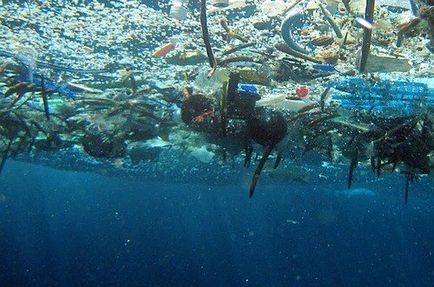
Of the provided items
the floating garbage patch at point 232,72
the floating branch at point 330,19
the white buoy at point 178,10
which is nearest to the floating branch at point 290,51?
the floating garbage patch at point 232,72

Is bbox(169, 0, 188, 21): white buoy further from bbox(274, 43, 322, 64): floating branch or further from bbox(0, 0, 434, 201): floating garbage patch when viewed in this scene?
bbox(274, 43, 322, 64): floating branch

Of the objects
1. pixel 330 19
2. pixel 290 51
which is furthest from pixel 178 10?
pixel 330 19

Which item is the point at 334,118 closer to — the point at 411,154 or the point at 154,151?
the point at 411,154

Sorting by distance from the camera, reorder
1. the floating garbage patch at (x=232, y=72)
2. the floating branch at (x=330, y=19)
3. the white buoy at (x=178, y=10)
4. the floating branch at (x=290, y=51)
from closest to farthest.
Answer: the floating branch at (x=330, y=19), the white buoy at (x=178, y=10), the floating garbage patch at (x=232, y=72), the floating branch at (x=290, y=51)

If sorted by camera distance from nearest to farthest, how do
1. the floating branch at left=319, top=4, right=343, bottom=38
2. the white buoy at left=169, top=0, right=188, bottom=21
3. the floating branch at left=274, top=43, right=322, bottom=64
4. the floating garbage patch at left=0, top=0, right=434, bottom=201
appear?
the floating branch at left=319, top=4, right=343, bottom=38
the white buoy at left=169, top=0, right=188, bottom=21
the floating garbage patch at left=0, top=0, right=434, bottom=201
the floating branch at left=274, top=43, right=322, bottom=64

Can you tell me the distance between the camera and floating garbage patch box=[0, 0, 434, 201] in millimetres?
6312

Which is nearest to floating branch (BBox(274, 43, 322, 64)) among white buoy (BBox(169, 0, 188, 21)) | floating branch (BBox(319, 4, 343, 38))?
floating branch (BBox(319, 4, 343, 38))

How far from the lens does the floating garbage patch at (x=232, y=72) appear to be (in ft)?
20.7

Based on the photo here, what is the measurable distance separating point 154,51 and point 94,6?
1712 millimetres

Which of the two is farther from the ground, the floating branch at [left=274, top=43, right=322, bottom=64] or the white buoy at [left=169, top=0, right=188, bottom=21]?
the white buoy at [left=169, top=0, right=188, bottom=21]

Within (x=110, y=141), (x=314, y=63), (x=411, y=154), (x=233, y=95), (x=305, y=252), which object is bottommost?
(x=305, y=252)

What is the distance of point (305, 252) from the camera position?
195625 mm

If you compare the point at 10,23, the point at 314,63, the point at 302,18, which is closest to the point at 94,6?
the point at 10,23

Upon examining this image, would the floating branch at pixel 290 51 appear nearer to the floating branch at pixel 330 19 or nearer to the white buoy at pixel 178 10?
the floating branch at pixel 330 19
